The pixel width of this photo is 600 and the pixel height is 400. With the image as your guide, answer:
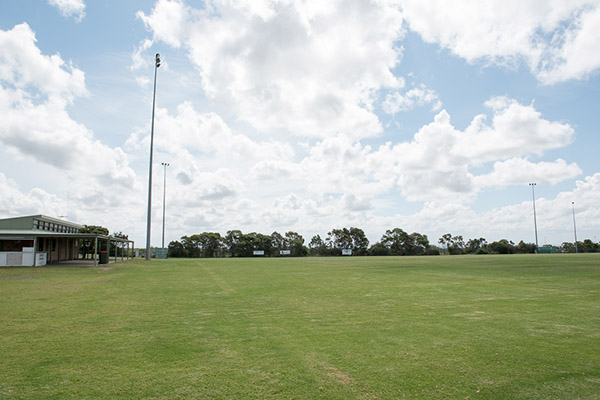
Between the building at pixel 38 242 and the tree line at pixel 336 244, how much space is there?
44142 mm

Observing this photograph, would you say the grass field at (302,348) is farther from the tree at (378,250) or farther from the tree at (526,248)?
the tree at (526,248)

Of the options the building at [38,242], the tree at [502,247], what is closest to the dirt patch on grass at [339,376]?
the building at [38,242]

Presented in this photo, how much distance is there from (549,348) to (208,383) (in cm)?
627

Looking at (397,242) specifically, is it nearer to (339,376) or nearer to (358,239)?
(358,239)

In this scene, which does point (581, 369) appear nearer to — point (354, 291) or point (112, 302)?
point (354, 291)

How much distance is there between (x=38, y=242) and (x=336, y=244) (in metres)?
96.4

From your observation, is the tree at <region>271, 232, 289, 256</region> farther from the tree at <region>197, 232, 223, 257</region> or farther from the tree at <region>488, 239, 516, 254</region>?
the tree at <region>488, 239, 516, 254</region>

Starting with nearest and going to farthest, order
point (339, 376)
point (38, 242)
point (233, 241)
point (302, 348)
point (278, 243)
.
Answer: point (339, 376) < point (302, 348) < point (38, 242) < point (233, 241) < point (278, 243)

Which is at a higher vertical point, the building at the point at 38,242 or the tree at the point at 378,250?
the building at the point at 38,242

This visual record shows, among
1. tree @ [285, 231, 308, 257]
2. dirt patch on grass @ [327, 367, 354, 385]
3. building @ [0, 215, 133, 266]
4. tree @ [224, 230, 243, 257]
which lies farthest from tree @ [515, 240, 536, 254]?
dirt patch on grass @ [327, 367, 354, 385]

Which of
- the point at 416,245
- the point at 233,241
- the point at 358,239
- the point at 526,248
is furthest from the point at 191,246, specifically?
the point at 526,248

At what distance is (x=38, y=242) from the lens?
36.6m

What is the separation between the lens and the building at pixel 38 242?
105ft

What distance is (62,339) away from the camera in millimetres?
7711
